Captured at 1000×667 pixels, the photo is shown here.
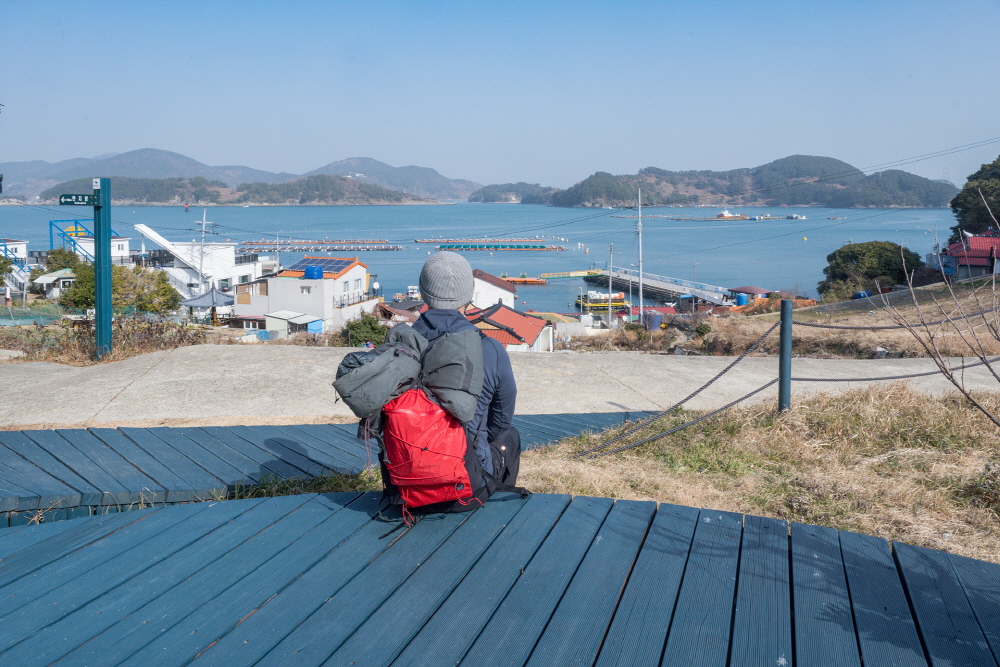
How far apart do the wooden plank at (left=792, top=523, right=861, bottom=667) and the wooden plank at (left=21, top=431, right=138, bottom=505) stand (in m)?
2.33

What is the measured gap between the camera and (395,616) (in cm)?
167

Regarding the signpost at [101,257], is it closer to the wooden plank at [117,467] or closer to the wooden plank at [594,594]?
the wooden plank at [117,467]

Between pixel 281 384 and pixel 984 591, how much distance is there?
5617mm

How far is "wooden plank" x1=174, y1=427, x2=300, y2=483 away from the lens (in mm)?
3314

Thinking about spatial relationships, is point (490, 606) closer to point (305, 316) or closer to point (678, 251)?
point (305, 316)

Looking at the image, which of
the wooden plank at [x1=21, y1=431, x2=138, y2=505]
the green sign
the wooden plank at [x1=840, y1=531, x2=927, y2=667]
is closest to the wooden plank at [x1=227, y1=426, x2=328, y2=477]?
the wooden plank at [x1=21, y1=431, x2=138, y2=505]

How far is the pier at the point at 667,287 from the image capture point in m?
52.1

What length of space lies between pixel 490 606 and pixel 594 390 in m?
5.12

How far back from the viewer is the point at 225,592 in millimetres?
1790

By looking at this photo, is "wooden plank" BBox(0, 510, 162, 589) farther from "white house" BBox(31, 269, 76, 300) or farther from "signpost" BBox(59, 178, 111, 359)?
"white house" BBox(31, 269, 76, 300)

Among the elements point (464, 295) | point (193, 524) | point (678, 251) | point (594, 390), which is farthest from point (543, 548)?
point (678, 251)

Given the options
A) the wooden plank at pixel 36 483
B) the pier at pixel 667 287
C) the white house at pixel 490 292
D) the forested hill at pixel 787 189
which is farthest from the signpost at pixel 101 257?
the forested hill at pixel 787 189

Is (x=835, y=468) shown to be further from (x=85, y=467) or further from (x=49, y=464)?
(x=49, y=464)

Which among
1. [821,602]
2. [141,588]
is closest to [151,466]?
[141,588]
